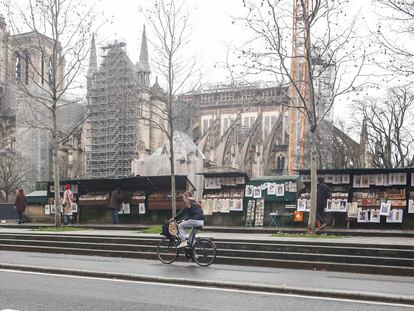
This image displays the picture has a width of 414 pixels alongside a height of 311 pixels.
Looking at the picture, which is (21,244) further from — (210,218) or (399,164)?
(399,164)

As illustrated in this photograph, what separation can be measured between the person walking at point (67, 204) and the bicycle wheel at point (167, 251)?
35.3 ft

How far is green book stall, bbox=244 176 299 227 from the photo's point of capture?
62.3 ft

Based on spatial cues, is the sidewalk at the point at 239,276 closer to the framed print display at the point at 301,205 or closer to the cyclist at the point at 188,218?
the cyclist at the point at 188,218

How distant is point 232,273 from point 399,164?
3460cm

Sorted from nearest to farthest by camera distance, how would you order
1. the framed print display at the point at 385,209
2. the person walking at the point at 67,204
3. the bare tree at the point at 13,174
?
the framed print display at the point at 385,209, the person walking at the point at 67,204, the bare tree at the point at 13,174

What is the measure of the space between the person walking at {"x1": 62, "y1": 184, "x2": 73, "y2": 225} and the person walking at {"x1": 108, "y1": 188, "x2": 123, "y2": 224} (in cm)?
207

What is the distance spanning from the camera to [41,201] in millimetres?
25766

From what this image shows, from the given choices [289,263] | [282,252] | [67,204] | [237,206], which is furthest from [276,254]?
[67,204]

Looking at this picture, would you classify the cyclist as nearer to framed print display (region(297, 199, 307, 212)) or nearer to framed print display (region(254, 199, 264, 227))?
framed print display (region(297, 199, 307, 212))

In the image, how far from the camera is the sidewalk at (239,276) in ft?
29.7

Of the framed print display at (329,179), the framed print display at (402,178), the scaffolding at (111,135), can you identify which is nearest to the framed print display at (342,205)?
the framed print display at (329,179)

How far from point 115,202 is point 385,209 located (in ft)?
34.7

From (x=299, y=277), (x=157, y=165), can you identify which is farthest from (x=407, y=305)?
(x=157, y=165)

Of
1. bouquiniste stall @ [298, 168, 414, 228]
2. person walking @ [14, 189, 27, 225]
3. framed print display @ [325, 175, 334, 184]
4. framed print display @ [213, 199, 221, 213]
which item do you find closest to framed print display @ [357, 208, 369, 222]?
bouquiniste stall @ [298, 168, 414, 228]
